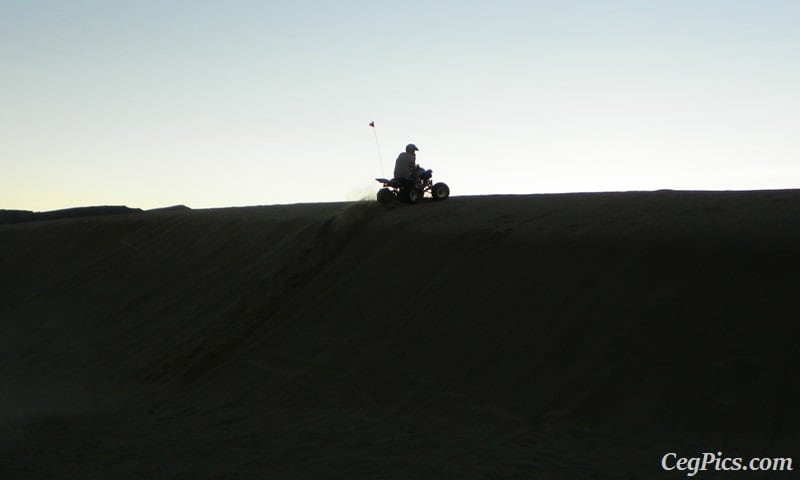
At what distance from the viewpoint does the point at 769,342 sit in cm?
1026

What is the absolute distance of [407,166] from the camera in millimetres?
18781

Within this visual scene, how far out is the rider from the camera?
18.6 m

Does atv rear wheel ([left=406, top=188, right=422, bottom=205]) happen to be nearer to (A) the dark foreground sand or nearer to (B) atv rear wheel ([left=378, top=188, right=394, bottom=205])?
(A) the dark foreground sand

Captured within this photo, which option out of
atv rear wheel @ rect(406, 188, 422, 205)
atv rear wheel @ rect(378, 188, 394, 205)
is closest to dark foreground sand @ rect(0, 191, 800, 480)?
atv rear wheel @ rect(406, 188, 422, 205)

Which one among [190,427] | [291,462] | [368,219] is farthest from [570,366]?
[368,219]

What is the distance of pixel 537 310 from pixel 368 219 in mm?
6179

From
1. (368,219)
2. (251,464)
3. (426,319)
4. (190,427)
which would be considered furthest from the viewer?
(368,219)

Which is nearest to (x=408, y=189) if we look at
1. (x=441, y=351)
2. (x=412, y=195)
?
(x=412, y=195)

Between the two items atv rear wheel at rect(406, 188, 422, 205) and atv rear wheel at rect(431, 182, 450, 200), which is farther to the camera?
atv rear wheel at rect(431, 182, 450, 200)

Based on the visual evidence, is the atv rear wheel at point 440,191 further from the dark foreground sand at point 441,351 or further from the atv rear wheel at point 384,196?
the atv rear wheel at point 384,196

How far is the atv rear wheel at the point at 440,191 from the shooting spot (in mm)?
19531

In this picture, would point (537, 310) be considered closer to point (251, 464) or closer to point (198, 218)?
point (251, 464)

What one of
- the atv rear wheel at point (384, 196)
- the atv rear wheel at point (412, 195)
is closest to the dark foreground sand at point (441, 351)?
the atv rear wheel at point (412, 195)

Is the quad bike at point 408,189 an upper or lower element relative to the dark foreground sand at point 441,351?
upper
